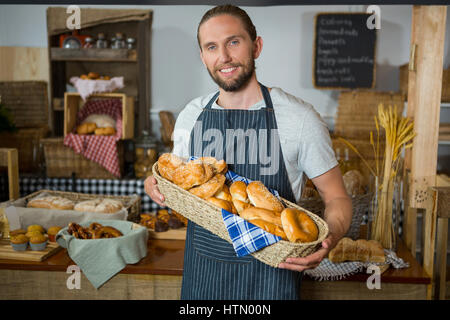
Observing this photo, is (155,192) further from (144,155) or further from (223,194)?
(144,155)

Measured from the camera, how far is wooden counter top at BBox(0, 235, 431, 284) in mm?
1901

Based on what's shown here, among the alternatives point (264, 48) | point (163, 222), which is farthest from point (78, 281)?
point (264, 48)

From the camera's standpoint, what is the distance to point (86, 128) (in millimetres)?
3172

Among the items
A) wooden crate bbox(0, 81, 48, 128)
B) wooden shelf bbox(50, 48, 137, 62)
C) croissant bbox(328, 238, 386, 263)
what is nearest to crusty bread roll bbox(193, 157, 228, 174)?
croissant bbox(328, 238, 386, 263)

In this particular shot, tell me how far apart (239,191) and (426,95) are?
1.12 m

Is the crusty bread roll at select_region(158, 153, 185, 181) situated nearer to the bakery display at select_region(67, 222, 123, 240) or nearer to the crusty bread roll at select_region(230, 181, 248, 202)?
the crusty bread roll at select_region(230, 181, 248, 202)

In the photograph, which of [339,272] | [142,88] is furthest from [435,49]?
[142,88]

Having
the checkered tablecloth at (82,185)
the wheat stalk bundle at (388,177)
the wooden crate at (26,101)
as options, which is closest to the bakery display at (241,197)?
the wheat stalk bundle at (388,177)

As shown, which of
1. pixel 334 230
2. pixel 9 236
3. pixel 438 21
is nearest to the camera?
pixel 334 230

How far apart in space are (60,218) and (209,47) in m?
1.34

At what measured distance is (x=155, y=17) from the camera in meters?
3.80

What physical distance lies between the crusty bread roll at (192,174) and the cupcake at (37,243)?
105 centimetres

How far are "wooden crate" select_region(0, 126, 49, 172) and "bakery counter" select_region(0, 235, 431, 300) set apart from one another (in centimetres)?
150

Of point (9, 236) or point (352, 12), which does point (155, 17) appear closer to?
point (352, 12)
